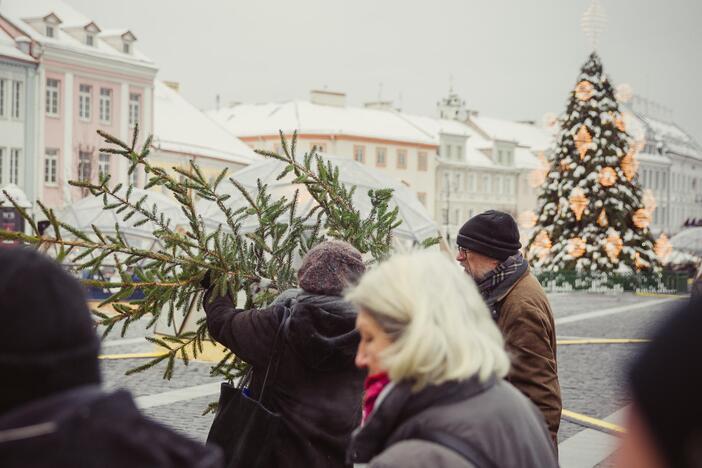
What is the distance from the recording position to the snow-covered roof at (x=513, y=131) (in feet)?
300

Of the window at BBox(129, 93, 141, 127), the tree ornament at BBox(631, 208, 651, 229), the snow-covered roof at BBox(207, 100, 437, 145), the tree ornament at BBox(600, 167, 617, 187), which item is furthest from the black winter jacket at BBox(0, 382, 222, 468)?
the snow-covered roof at BBox(207, 100, 437, 145)

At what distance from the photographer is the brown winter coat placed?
4.63 meters

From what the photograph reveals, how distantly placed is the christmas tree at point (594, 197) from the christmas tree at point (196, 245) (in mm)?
34208

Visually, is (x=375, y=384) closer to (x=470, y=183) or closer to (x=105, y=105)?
(x=105, y=105)

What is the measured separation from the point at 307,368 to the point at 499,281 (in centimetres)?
90

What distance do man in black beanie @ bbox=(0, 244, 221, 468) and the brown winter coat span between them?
2.94m

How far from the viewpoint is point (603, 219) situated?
39375 millimetres

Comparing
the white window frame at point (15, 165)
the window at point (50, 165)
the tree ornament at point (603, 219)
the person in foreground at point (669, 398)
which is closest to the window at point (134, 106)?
the window at point (50, 165)

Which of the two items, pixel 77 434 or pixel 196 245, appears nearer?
pixel 77 434

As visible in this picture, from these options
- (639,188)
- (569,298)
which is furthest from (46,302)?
(639,188)

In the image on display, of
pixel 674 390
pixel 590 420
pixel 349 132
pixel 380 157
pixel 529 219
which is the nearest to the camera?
pixel 674 390

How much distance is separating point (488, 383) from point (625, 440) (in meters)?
0.80

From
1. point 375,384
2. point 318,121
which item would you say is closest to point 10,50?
point 318,121

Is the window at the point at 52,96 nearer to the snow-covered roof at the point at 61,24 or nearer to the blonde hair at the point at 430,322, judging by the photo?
the snow-covered roof at the point at 61,24
